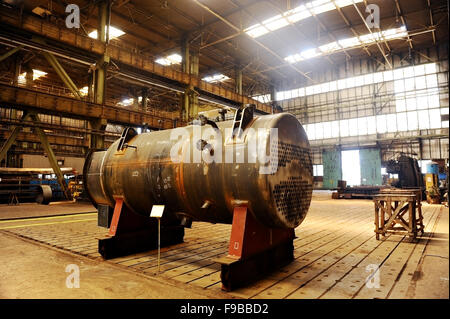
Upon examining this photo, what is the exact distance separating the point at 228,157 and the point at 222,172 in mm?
183

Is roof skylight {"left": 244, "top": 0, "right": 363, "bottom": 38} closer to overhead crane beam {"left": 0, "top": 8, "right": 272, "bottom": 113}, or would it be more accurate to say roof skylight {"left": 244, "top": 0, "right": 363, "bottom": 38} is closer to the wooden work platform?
overhead crane beam {"left": 0, "top": 8, "right": 272, "bottom": 113}

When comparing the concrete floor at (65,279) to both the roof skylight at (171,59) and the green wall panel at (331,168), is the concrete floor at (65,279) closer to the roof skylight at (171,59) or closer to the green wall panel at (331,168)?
the roof skylight at (171,59)

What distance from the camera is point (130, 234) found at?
4160 millimetres

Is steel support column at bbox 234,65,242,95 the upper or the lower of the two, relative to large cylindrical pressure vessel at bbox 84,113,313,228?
upper

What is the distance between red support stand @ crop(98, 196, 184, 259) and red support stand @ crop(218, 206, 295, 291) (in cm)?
191

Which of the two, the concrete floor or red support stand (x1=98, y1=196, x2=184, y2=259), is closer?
the concrete floor

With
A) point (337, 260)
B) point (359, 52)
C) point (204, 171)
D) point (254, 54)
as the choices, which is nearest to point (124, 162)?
point (204, 171)

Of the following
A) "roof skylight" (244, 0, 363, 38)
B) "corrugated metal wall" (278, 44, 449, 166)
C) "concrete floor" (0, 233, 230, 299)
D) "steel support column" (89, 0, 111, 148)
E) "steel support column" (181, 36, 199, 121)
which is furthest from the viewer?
"corrugated metal wall" (278, 44, 449, 166)

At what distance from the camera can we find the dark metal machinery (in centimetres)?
285

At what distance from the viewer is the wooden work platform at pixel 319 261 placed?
266 centimetres

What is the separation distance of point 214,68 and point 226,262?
22.6 m

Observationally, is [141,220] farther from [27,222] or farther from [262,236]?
[27,222]

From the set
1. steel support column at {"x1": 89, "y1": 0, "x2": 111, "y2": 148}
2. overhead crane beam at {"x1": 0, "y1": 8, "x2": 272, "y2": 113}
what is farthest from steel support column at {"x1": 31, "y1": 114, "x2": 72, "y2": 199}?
overhead crane beam at {"x1": 0, "y1": 8, "x2": 272, "y2": 113}

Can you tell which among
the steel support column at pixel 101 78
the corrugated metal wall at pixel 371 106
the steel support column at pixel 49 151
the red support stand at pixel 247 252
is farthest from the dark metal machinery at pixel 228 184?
the corrugated metal wall at pixel 371 106
